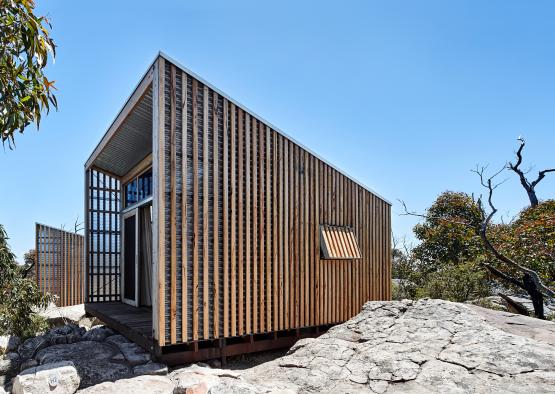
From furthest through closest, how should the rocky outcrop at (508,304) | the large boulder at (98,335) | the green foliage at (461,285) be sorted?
the green foliage at (461,285) → the rocky outcrop at (508,304) → the large boulder at (98,335)

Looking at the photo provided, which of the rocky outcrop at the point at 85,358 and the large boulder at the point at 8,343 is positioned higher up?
the rocky outcrop at the point at 85,358

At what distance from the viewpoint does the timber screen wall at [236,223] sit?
5.25 meters

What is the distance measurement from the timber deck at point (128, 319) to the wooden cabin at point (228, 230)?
3cm

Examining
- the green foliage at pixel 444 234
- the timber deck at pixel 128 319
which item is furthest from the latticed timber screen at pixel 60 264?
the green foliage at pixel 444 234

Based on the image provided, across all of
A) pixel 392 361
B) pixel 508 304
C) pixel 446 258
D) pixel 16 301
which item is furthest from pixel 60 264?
pixel 446 258

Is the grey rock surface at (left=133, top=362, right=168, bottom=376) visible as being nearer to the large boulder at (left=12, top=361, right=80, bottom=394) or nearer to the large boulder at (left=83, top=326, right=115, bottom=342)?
the large boulder at (left=12, top=361, right=80, bottom=394)

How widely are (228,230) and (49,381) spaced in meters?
2.84

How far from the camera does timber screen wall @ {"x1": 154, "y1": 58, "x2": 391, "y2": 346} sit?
17.2 ft

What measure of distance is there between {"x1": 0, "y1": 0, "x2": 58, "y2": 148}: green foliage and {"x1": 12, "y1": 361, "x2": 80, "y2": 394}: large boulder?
263 centimetres

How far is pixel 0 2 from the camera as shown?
131 inches

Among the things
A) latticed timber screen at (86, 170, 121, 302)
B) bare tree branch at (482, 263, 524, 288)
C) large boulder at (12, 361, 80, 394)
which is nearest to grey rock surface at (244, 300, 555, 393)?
large boulder at (12, 361, 80, 394)

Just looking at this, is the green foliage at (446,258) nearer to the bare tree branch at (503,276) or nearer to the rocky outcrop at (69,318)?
the bare tree branch at (503,276)

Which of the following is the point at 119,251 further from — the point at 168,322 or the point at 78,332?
the point at 168,322

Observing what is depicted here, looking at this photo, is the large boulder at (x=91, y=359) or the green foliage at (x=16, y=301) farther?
the green foliage at (x=16, y=301)
